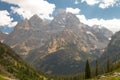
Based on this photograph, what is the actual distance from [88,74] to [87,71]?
199cm

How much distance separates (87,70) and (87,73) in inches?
73.2

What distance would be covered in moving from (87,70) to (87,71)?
25.4 inches

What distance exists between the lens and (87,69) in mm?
173375

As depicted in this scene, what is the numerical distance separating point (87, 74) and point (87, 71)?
1889mm

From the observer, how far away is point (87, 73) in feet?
569

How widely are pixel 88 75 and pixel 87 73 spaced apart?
1.38 meters

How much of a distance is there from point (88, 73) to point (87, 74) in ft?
2.93

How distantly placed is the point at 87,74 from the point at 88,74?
62cm

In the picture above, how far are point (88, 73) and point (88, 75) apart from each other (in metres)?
1.24

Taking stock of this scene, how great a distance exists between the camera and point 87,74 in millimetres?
173625

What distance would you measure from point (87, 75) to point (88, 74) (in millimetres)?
912

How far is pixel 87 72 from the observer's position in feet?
569

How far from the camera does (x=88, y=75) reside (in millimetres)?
173375

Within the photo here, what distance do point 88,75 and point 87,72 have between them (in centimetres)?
197
